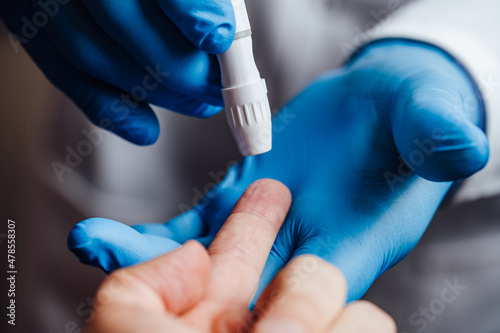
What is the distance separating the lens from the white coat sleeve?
54cm

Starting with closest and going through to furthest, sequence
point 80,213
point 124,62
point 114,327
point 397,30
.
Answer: point 114,327
point 124,62
point 397,30
point 80,213

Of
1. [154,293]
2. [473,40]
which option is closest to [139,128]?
[154,293]

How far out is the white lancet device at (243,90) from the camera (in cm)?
45

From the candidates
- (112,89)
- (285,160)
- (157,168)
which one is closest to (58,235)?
(157,168)

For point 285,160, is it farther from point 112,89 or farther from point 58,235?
point 58,235

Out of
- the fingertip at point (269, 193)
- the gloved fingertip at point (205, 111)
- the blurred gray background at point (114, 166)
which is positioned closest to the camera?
the fingertip at point (269, 193)

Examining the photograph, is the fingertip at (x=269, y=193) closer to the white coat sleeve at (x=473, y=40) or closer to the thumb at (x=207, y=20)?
the thumb at (x=207, y=20)

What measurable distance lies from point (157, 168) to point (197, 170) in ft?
0.26

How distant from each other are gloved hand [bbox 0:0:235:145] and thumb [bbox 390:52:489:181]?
0.65 feet

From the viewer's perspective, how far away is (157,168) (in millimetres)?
795
